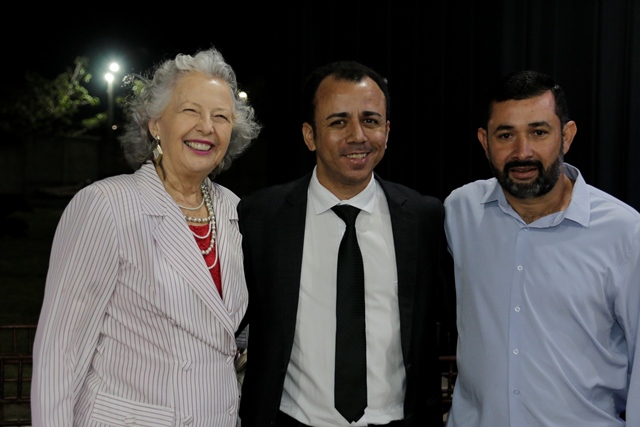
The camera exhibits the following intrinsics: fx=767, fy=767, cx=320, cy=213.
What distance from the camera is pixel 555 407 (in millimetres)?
1959

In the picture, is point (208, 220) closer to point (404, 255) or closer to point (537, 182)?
point (404, 255)

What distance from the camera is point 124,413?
1851mm

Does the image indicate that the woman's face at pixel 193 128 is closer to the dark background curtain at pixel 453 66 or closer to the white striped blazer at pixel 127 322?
the white striped blazer at pixel 127 322

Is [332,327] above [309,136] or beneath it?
beneath

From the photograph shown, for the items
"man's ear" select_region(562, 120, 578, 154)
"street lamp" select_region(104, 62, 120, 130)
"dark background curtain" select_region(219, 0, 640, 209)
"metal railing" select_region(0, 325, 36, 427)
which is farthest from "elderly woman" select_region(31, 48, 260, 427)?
"street lamp" select_region(104, 62, 120, 130)

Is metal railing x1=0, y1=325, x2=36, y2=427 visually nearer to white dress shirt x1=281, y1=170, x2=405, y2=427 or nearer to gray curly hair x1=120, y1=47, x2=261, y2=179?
gray curly hair x1=120, y1=47, x2=261, y2=179

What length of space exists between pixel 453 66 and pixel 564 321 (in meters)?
Result: 3.05

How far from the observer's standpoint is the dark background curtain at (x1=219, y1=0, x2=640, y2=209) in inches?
163

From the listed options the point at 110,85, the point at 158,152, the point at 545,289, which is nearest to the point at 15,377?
the point at 158,152

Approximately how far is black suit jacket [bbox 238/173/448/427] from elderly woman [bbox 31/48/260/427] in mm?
89

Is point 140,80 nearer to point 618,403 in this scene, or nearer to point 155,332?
point 155,332

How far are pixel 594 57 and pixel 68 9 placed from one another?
4.70 metres

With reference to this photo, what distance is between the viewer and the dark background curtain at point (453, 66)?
4.15m

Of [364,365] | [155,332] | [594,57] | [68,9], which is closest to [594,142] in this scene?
[594,57]
